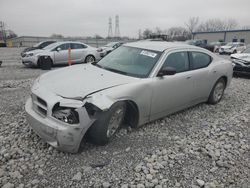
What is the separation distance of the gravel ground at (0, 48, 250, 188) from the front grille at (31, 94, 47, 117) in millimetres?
525

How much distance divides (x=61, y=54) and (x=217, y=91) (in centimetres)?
800

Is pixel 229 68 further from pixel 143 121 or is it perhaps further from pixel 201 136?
pixel 143 121

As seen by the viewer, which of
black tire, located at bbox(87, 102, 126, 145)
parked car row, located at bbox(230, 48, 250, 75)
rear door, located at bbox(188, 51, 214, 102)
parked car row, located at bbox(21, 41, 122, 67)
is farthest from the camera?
parked car row, located at bbox(21, 41, 122, 67)

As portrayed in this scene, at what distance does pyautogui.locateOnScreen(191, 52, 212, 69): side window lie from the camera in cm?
429

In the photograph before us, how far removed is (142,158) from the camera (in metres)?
2.83

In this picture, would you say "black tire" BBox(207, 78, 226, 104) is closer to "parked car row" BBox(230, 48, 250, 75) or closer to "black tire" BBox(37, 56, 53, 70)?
"parked car row" BBox(230, 48, 250, 75)

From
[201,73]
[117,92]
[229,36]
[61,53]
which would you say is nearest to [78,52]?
[61,53]

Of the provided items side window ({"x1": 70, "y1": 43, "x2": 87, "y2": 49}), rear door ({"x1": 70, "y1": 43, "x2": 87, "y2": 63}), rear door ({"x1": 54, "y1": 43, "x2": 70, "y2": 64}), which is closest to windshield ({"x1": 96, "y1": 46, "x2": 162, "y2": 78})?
rear door ({"x1": 54, "y1": 43, "x2": 70, "y2": 64})

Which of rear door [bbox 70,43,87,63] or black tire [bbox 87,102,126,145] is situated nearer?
black tire [bbox 87,102,126,145]

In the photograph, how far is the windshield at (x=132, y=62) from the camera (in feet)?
11.4

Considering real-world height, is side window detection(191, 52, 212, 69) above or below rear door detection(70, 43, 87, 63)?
above

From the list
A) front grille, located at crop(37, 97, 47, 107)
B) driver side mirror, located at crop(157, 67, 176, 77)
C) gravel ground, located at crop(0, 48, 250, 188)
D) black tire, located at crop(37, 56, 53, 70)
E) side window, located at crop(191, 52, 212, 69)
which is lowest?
gravel ground, located at crop(0, 48, 250, 188)

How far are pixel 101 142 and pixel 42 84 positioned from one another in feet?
4.06

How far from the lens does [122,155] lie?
2867 mm
